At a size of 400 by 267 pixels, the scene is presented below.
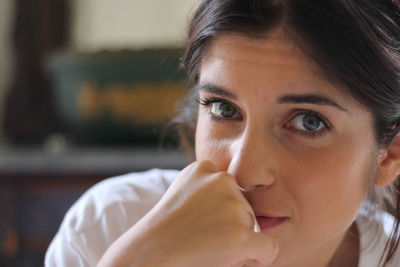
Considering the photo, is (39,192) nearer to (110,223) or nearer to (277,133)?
(110,223)

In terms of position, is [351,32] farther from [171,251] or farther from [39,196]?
[39,196]

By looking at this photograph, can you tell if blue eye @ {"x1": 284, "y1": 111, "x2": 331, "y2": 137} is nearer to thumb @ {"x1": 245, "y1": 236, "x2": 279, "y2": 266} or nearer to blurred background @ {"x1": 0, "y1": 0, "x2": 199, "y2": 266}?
thumb @ {"x1": 245, "y1": 236, "x2": 279, "y2": 266}

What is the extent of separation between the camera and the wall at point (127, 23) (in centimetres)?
220

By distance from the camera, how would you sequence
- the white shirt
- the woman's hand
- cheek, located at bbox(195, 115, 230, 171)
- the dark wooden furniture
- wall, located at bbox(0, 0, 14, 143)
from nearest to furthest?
the woman's hand → cheek, located at bbox(195, 115, 230, 171) → the white shirt → the dark wooden furniture → wall, located at bbox(0, 0, 14, 143)

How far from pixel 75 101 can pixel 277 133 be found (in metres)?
1.31

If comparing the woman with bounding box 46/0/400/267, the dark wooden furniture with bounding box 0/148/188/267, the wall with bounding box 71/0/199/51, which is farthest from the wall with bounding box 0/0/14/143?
the woman with bounding box 46/0/400/267

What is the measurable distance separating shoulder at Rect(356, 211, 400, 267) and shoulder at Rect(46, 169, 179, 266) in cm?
38

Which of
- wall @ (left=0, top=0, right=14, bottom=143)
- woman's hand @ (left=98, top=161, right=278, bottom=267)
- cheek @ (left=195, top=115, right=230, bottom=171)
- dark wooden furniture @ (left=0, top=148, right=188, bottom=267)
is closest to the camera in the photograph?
woman's hand @ (left=98, top=161, right=278, bottom=267)

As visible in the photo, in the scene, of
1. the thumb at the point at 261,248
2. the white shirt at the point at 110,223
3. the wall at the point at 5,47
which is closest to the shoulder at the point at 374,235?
the white shirt at the point at 110,223

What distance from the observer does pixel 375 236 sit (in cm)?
103

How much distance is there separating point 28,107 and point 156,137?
0.56 meters

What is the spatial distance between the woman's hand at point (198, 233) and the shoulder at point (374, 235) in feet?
1.20

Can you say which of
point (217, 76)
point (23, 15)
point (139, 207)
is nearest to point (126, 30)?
point (23, 15)

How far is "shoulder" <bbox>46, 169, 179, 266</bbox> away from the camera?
0.93m
